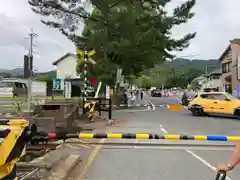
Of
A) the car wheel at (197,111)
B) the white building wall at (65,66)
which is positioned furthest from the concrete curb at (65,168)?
the white building wall at (65,66)

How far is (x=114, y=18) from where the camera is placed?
85.4 feet

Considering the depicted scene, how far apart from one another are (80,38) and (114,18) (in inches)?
221

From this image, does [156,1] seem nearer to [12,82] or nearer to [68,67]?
[12,82]

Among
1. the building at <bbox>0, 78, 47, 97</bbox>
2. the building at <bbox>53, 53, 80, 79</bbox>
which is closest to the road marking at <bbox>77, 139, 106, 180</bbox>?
the building at <bbox>0, 78, 47, 97</bbox>

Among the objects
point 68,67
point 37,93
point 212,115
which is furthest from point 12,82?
point 68,67

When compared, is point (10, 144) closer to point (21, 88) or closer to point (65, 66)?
point (21, 88)

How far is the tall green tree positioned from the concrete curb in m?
18.9

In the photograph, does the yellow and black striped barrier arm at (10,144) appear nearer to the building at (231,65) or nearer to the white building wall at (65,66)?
the building at (231,65)

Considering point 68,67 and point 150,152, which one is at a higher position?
point 68,67

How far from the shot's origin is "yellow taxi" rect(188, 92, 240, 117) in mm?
20047

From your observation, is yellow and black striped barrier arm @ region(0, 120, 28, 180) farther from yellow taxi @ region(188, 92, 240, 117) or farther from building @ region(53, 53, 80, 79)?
building @ region(53, 53, 80, 79)

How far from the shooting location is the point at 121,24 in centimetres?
2633

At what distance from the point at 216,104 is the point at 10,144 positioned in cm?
1878

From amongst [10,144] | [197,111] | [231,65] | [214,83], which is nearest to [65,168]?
[10,144]
